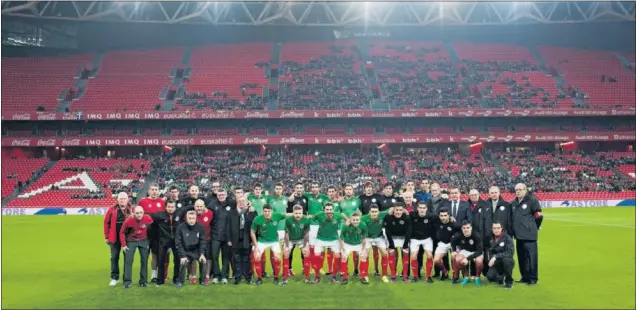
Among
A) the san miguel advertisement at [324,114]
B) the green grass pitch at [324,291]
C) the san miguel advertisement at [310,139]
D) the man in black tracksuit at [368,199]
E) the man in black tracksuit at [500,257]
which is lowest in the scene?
the green grass pitch at [324,291]

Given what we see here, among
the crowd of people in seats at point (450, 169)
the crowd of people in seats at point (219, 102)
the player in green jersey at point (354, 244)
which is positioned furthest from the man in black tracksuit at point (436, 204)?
the crowd of people in seats at point (219, 102)

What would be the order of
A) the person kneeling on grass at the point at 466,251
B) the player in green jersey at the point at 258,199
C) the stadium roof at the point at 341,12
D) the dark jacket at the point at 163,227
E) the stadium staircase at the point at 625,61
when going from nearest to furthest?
1. the person kneeling on grass at the point at 466,251
2. the dark jacket at the point at 163,227
3. the player in green jersey at the point at 258,199
4. the stadium roof at the point at 341,12
5. the stadium staircase at the point at 625,61

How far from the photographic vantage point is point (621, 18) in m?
52.5

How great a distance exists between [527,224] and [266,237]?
209 inches

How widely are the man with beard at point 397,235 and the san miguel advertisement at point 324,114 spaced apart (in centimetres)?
3604

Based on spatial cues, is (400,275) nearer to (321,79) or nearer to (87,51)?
(321,79)

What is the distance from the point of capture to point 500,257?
1138cm

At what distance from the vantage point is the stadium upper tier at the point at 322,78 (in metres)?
49.4

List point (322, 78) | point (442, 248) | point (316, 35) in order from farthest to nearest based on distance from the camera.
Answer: point (316, 35), point (322, 78), point (442, 248)

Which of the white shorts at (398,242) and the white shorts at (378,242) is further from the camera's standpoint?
the white shorts at (378,242)

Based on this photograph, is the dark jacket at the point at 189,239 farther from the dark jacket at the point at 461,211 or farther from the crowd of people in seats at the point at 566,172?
the crowd of people in seats at the point at 566,172

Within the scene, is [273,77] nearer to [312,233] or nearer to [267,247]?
[312,233]

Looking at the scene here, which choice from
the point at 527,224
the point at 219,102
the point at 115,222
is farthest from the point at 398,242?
the point at 219,102

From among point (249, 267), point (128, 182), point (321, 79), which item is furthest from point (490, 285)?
point (321, 79)
